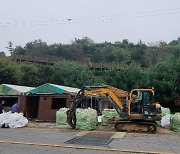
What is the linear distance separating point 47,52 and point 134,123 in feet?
304

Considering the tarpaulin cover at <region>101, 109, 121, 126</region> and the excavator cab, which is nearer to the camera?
the excavator cab

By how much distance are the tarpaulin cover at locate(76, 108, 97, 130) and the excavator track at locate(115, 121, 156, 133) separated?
1.45 meters

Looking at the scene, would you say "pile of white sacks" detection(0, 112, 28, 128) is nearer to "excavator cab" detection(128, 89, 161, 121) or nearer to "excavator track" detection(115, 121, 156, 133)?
"excavator track" detection(115, 121, 156, 133)

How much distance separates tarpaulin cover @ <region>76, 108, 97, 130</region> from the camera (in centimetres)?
1762

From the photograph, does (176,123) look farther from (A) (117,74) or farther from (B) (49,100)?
(A) (117,74)

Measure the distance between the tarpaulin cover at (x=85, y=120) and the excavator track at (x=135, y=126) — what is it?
4.76 feet

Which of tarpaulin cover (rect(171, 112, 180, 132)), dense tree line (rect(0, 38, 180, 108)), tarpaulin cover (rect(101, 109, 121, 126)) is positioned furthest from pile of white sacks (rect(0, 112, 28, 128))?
dense tree line (rect(0, 38, 180, 108))

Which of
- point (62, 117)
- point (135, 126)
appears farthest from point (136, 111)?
point (62, 117)

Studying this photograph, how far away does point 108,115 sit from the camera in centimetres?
1978

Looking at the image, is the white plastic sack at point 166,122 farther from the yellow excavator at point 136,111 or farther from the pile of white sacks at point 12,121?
the pile of white sacks at point 12,121

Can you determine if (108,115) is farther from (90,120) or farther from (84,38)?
(84,38)

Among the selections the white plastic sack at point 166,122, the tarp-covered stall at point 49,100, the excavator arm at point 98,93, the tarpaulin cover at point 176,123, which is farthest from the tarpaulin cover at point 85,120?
the tarp-covered stall at point 49,100

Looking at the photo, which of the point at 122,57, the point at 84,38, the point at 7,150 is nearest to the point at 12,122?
the point at 7,150

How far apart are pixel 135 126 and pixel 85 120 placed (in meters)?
2.97
